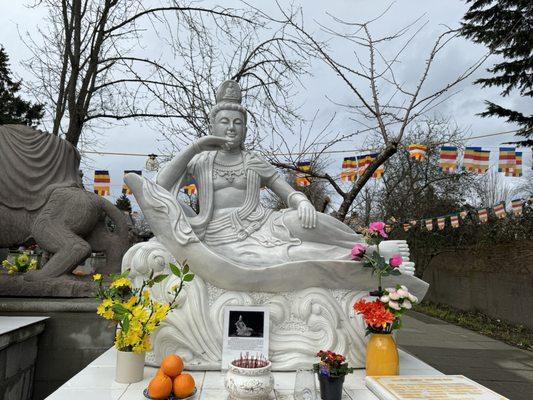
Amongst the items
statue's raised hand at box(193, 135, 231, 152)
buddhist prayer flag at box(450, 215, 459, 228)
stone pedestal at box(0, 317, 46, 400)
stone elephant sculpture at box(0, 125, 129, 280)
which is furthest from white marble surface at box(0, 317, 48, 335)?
buddhist prayer flag at box(450, 215, 459, 228)

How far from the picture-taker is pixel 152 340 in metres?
2.99

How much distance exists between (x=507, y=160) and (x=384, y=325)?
6.53 m

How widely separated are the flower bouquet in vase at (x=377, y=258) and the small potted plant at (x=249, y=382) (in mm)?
1053

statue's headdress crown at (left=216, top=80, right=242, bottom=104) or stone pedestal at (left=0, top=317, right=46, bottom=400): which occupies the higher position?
statue's headdress crown at (left=216, top=80, right=242, bottom=104)

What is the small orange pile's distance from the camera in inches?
90.0

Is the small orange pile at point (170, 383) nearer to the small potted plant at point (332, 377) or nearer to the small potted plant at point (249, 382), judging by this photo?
the small potted plant at point (249, 382)

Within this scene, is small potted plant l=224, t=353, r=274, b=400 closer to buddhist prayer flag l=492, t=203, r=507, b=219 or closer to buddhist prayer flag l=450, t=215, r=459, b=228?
buddhist prayer flag l=492, t=203, r=507, b=219

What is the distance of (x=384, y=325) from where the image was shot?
2.80 metres

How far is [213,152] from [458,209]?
10.4m

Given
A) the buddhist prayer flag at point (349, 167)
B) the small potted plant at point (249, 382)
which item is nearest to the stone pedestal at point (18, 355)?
the small potted plant at point (249, 382)

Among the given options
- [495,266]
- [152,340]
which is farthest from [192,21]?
[495,266]

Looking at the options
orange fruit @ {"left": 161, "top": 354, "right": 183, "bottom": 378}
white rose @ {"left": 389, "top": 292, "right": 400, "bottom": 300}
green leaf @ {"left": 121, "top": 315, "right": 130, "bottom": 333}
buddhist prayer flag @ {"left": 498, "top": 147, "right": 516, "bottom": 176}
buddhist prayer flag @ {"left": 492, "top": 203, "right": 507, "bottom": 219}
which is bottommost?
orange fruit @ {"left": 161, "top": 354, "right": 183, "bottom": 378}

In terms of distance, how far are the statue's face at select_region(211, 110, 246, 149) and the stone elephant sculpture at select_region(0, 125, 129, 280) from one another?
1688 mm

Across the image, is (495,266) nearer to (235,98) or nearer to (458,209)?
(458,209)
